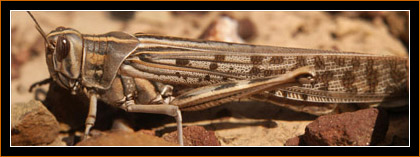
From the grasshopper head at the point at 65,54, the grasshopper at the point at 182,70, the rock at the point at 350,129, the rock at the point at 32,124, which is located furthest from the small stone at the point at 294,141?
the rock at the point at 32,124

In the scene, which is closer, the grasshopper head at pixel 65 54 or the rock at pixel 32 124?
the grasshopper head at pixel 65 54

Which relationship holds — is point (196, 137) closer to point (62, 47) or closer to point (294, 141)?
point (294, 141)

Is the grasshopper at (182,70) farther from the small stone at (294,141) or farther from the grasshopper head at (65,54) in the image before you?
the small stone at (294,141)

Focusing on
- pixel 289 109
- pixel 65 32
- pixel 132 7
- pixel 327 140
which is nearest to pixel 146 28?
pixel 132 7

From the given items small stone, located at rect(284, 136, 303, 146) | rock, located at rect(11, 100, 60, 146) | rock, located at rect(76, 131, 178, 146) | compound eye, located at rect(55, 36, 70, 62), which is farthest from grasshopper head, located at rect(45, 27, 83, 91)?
small stone, located at rect(284, 136, 303, 146)

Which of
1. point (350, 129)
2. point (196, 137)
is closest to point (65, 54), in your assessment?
point (196, 137)

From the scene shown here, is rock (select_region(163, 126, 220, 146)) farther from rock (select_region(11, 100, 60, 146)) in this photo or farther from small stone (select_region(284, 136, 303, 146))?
rock (select_region(11, 100, 60, 146))
